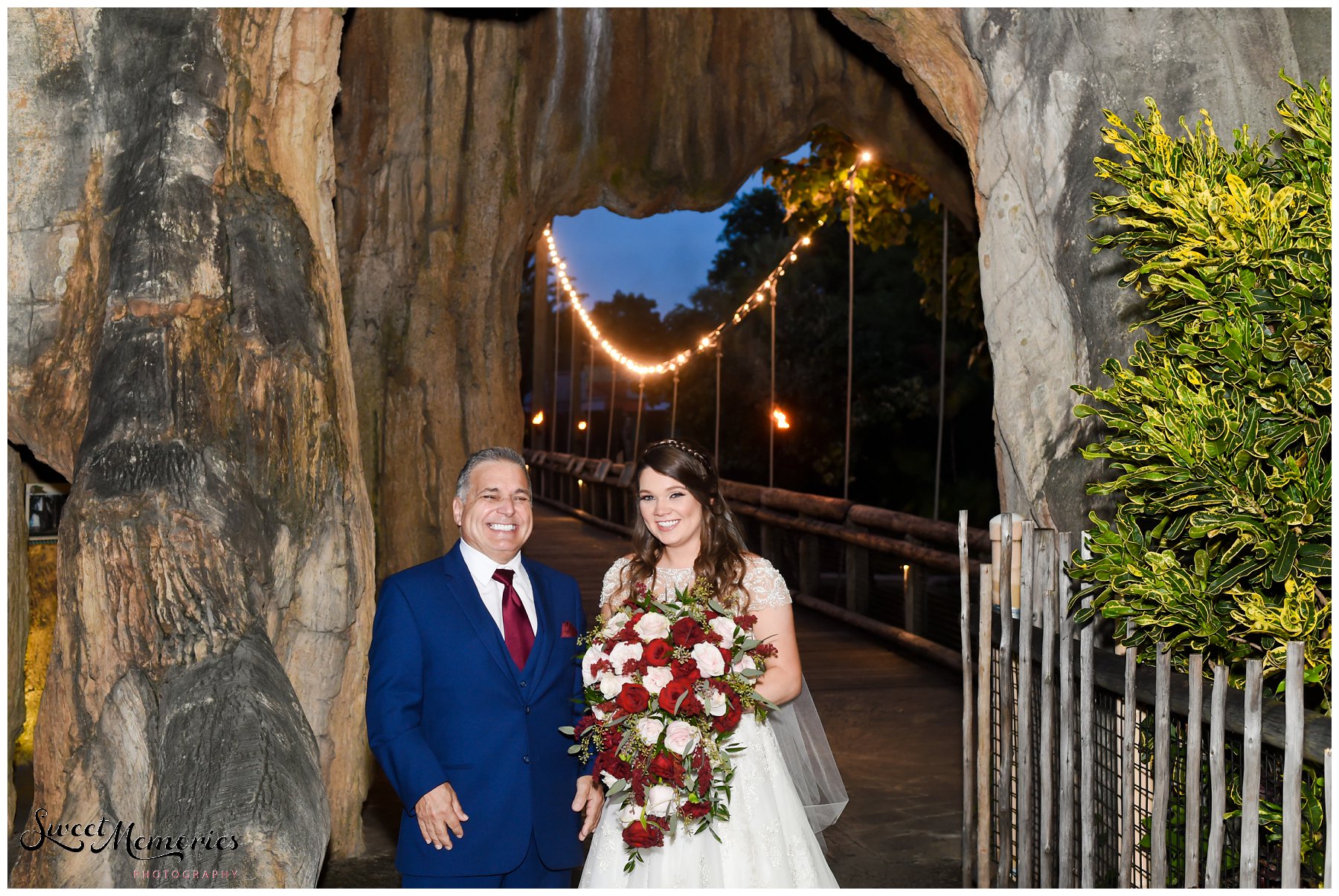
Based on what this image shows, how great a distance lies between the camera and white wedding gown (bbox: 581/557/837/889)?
269 centimetres

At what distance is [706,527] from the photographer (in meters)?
2.82

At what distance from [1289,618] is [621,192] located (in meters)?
5.48

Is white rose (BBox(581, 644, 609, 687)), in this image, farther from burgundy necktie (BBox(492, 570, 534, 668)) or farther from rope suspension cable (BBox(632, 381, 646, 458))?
rope suspension cable (BBox(632, 381, 646, 458))

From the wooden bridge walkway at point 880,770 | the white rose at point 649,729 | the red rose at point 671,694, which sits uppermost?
the red rose at point 671,694

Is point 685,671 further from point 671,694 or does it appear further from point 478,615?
point 478,615

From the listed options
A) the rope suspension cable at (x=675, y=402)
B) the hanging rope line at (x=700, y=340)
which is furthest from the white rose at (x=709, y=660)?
the rope suspension cable at (x=675, y=402)

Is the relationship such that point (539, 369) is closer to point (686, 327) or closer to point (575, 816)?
point (686, 327)

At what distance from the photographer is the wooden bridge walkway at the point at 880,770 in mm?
4266

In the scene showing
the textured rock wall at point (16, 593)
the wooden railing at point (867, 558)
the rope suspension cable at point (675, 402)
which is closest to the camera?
the textured rock wall at point (16, 593)

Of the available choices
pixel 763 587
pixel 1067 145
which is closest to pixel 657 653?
pixel 763 587

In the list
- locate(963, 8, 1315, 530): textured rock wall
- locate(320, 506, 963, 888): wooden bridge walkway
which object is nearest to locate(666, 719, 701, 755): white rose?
locate(963, 8, 1315, 530): textured rock wall

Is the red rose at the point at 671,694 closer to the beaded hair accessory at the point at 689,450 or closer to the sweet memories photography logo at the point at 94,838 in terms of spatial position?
the beaded hair accessory at the point at 689,450

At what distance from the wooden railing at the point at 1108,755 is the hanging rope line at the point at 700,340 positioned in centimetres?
649

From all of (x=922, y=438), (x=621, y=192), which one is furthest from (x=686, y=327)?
(x=621, y=192)
